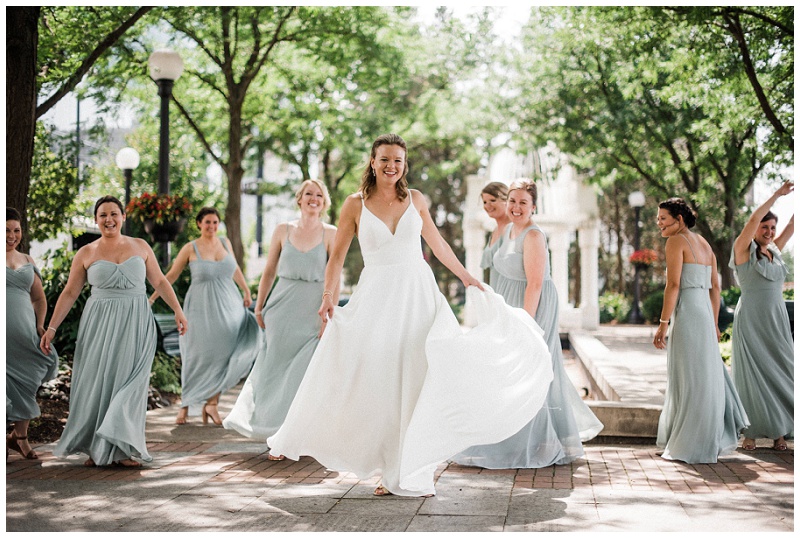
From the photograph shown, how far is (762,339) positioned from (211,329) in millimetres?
5401

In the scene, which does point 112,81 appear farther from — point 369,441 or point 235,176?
point 369,441

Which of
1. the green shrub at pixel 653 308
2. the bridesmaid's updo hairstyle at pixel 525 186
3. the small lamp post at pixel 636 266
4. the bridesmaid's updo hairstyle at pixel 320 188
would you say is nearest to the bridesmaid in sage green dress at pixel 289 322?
the bridesmaid's updo hairstyle at pixel 320 188

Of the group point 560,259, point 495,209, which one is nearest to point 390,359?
point 495,209

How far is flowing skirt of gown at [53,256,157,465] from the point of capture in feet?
23.2

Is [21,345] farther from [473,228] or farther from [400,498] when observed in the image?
[473,228]

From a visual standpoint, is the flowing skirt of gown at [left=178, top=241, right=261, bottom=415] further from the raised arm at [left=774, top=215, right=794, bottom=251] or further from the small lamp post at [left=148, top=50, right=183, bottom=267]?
the raised arm at [left=774, top=215, right=794, bottom=251]

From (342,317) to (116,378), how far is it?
7.14 feet

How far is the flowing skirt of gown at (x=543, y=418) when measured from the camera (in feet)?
22.7

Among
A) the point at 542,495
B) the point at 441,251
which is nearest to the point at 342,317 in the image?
the point at 441,251

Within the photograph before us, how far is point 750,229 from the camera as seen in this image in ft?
25.5

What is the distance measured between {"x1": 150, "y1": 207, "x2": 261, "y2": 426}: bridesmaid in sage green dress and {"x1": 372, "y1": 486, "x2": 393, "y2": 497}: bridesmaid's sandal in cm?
415

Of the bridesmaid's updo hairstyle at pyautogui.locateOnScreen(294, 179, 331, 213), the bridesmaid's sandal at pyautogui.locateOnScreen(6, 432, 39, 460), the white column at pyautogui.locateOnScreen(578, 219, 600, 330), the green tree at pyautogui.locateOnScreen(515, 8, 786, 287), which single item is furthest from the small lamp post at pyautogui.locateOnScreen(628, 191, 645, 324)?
the bridesmaid's sandal at pyautogui.locateOnScreen(6, 432, 39, 460)

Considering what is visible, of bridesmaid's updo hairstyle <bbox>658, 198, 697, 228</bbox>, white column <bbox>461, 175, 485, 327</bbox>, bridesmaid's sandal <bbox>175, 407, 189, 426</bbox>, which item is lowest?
bridesmaid's sandal <bbox>175, 407, 189, 426</bbox>

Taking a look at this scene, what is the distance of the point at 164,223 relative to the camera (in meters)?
13.7
